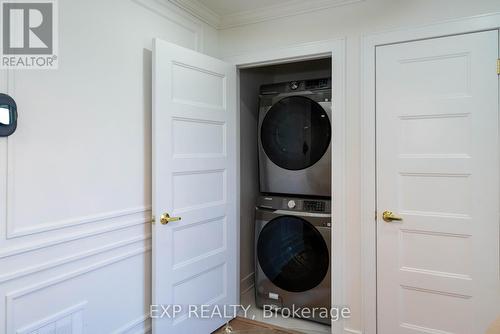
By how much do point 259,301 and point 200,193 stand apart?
3.95ft

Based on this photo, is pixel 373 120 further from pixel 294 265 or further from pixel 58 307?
pixel 58 307

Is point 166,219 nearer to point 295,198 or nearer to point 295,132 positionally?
point 295,198

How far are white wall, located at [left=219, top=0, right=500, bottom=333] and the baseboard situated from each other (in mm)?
1141

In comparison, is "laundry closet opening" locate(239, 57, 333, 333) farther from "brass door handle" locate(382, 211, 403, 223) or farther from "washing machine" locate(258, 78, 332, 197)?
"brass door handle" locate(382, 211, 403, 223)

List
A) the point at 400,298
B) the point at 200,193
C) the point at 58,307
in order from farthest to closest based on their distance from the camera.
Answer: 1. the point at 200,193
2. the point at 400,298
3. the point at 58,307

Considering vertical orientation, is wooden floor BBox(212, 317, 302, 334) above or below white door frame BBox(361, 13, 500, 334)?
below

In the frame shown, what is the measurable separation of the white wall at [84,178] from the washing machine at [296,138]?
1021mm

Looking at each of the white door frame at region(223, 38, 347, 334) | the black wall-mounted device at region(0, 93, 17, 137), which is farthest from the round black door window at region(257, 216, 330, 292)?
the black wall-mounted device at region(0, 93, 17, 137)

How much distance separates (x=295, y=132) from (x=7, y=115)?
6.18ft

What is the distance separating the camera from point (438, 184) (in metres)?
1.91

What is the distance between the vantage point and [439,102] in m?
1.89

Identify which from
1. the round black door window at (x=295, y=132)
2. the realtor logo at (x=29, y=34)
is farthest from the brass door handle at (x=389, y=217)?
the realtor logo at (x=29, y=34)

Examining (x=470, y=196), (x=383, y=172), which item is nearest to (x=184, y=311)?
(x=383, y=172)

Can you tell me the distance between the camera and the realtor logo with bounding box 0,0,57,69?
52.1 inches
